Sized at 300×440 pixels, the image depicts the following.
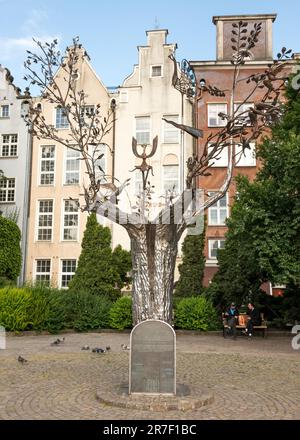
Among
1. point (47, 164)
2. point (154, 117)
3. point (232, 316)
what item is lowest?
point (232, 316)

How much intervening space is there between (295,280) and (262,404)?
332 inches

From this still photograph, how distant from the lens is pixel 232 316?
2053 cm

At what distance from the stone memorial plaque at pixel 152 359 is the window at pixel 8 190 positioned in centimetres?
2801

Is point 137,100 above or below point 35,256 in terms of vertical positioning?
above

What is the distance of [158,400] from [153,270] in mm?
2659

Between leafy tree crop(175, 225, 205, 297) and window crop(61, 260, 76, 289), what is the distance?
8.63 m

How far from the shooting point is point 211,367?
13.0 metres

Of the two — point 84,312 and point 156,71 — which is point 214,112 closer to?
point 156,71

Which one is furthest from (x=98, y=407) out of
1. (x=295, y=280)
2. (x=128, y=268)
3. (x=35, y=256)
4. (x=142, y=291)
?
(x=35, y=256)

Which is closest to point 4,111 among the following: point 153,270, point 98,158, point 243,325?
point 243,325

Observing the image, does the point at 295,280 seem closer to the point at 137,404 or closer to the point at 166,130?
the point at 137,404

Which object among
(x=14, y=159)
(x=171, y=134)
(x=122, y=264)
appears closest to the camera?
(x=122, y=264)

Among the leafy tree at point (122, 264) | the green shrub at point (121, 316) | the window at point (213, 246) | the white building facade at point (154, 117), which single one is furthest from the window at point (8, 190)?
the green shrub at point (121, 316)

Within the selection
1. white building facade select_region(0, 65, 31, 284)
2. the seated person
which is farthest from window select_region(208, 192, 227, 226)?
white building facade select_region(0, 65, 31, 284)
